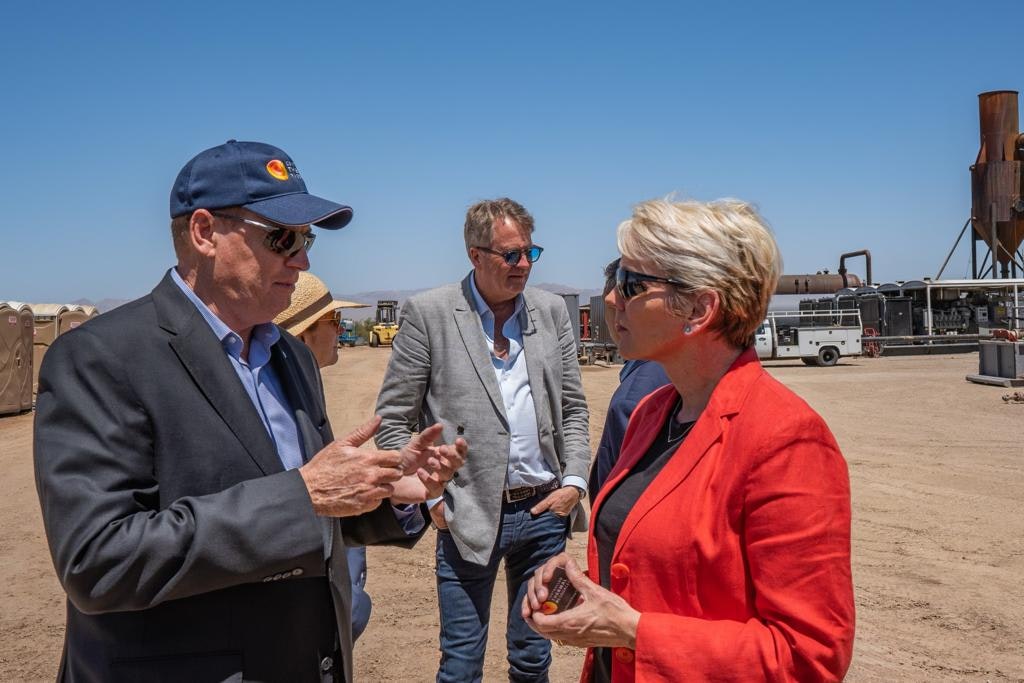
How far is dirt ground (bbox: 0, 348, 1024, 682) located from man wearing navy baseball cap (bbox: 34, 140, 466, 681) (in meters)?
3.10

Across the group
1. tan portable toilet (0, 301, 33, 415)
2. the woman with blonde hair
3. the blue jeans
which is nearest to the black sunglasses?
the woman with blonde hair

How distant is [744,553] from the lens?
1796 millimetres

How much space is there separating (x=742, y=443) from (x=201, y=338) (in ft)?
4.13

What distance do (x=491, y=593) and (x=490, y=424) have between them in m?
0.71

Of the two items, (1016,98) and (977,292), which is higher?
(1016,98)

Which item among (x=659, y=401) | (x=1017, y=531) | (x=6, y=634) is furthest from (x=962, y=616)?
(x=6, y=634)

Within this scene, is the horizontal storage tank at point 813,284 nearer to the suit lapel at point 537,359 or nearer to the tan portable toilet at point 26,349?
the tan portable toilet at point 26,349

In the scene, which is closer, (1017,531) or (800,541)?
(800,541)

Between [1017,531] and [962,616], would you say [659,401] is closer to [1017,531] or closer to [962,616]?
[962,616]

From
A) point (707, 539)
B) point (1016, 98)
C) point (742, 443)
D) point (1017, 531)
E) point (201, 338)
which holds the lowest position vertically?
point (1017, 531)

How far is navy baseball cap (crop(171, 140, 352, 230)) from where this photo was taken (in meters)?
2.06

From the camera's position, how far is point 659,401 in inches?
92.4

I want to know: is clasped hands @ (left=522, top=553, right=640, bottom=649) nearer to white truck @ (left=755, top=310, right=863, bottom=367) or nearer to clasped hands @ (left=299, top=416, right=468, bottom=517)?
clasped hands @ (left=299, top=416, right=468, bottom=517)

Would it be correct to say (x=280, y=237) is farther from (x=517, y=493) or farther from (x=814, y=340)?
(x=814, y=340)
